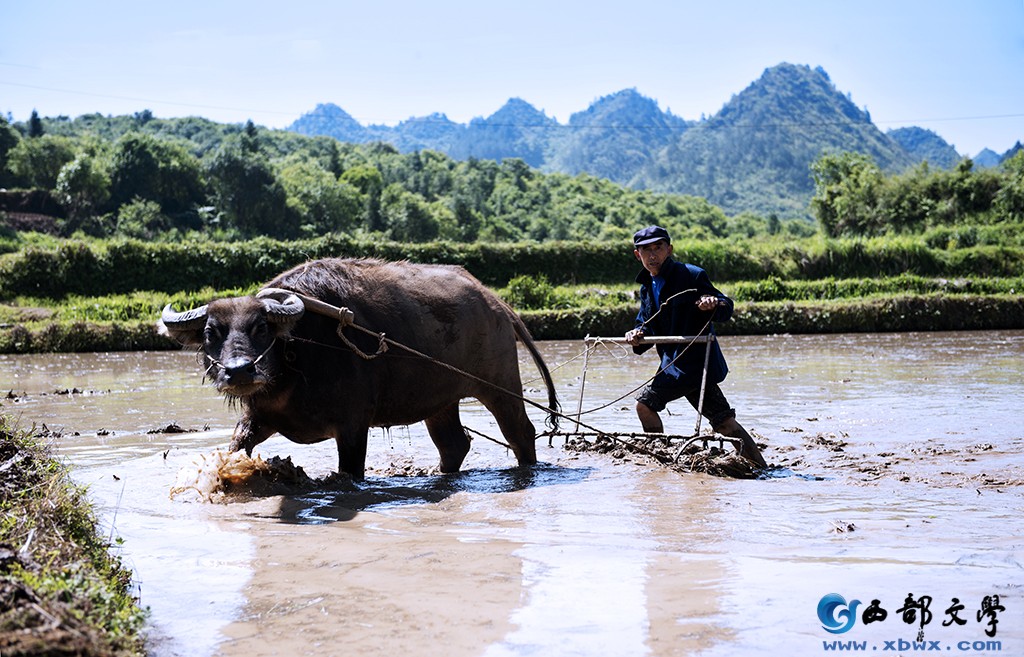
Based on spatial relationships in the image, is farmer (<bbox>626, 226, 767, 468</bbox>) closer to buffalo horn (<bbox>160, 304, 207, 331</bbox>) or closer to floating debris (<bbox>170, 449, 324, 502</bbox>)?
floating debris (<bbox>170, 449, 324, 502</bbox>)

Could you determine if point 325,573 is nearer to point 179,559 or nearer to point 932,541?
point 179,559

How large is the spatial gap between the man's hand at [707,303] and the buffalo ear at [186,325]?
123 inches

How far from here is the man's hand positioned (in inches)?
254

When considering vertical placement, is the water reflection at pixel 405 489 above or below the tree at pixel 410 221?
below

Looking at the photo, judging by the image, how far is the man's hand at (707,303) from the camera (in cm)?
645

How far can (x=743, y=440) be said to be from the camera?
670cm

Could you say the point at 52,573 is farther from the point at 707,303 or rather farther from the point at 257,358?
the point at 707,303

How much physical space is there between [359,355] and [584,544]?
2.17m

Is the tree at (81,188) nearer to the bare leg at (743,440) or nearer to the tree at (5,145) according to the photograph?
the tree at (5,145)

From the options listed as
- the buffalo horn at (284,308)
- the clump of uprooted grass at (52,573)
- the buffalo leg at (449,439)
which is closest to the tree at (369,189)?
Answer: the buffalo leg at (449,439)

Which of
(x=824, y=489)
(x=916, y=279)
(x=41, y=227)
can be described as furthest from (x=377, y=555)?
(x=41, y=227)

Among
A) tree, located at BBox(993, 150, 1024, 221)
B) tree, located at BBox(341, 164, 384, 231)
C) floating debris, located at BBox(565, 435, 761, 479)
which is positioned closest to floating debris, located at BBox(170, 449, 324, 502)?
floating debris, located at BBox(565, 435, 761, 479)

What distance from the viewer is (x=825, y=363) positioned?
49.2 ft

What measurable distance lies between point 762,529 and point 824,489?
130 centimetres
